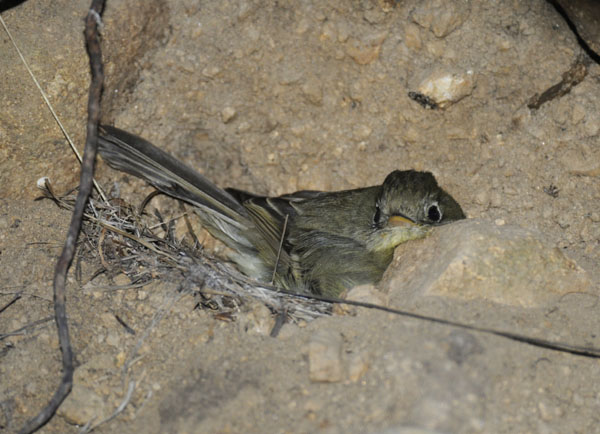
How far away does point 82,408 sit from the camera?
3016mm

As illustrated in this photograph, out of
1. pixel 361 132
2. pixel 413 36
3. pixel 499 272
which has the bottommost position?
pixel 361 132

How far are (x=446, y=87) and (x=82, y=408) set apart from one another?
342 centimetres

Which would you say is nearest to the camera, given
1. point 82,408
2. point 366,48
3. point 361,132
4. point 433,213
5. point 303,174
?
point 82,408

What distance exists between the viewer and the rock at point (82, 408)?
3.00 m

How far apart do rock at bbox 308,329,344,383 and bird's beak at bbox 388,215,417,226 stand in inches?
70.5

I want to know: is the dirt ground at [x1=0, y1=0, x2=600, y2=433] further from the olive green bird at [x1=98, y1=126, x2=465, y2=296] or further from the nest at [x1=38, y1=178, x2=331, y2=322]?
the olive green bird at [x1=98, y1=126, x2=465, y2=296]

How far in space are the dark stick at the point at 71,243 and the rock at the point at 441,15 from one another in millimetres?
2379

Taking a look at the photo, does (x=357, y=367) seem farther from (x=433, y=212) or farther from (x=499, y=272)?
(x=433, y=212)

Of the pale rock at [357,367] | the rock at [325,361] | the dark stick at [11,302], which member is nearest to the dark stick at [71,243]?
the dark stick at [11,302]

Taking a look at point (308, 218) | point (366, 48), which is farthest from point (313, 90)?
point (308, 218)

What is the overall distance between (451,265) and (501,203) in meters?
1.52

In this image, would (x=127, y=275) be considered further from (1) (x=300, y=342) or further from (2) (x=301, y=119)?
(2) (x=301, y=119)

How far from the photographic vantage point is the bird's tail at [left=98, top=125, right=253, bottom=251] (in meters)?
4.46

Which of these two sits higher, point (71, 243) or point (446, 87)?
point (446, 87)
